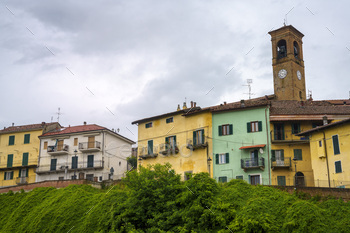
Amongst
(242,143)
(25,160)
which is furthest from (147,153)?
(25,160)

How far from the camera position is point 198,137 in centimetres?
4919

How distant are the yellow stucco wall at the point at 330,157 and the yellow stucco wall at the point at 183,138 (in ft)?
38.8

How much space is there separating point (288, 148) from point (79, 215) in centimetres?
2173

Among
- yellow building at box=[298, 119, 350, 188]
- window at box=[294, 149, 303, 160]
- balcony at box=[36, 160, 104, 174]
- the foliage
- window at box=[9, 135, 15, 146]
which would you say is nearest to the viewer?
the foliage

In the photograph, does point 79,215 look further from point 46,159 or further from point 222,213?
point 46,159

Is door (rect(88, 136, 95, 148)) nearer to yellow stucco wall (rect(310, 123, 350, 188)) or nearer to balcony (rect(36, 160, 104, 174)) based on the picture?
Result: balcony (rect(36, 160, 104, 174))

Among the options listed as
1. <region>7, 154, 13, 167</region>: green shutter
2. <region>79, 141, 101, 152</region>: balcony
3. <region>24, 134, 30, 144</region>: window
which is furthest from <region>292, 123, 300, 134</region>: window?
<region>7, 154, 13, 167</region>: green shutter

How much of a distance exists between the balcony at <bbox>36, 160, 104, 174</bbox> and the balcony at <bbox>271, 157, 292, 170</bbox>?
76.9 feet

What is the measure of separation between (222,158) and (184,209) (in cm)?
1672

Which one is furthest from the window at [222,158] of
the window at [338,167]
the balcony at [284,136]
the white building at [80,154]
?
the white building at [80,154]

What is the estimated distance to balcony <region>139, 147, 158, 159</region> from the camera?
172ft

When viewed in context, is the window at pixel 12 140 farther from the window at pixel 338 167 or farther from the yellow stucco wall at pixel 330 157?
the window at pixel 338 167

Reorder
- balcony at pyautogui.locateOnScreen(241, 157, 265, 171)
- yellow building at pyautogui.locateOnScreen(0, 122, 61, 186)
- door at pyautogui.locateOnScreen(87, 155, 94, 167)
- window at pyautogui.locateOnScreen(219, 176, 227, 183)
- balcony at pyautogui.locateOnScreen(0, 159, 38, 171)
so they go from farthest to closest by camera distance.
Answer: yellow building at pyautogui.locateOnScreen(0, 122, 61, 186), balcony at pyautogui.locateOnScreen(0, 159, 38, 171), door at pyautogui.locateOnScreen(87, 155, 94, 167), window at pyautogui.locateOnScreen(219, 176, 227, 183), balcony at pyautogui.locateOnScreen(241, 157, 265, 171)

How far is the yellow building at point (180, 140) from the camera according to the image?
4853cm
